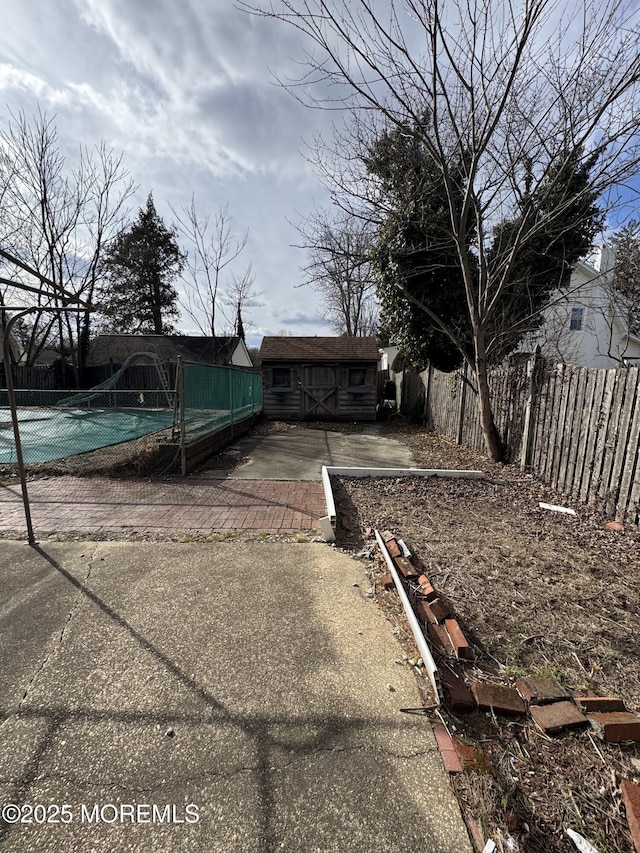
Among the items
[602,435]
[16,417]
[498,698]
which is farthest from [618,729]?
[16,417]

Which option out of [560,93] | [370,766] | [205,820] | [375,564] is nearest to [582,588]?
[375,564]

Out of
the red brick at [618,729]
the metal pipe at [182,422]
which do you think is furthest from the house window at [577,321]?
the red brick at [618,729]

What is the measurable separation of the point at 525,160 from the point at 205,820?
25.4ft

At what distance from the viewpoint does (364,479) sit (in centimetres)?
533

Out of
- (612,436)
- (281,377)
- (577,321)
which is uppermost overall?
(577,321)

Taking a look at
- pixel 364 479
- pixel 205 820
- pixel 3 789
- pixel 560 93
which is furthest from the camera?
pixel 364 479

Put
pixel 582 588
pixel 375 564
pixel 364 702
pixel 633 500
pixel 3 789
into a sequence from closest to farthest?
pixel 3 789 → pixel 364 702 → pixel 582 588 → pixel 375 564 → pixel 633 500

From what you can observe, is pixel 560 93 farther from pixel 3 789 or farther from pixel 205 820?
pixel 3 789

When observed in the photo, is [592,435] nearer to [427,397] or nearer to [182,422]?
[182,422]

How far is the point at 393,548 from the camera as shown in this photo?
3.21 m

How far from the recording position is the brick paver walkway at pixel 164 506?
3994 mm

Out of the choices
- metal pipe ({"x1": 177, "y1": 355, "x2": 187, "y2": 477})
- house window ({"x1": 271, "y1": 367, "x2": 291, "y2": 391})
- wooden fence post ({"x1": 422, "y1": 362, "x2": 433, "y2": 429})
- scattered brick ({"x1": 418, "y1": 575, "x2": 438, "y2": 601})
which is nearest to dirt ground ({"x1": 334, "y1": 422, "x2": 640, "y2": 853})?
scattered brick ({"x1": 418, "y1": 575, "x2": 438, "y2": 601})

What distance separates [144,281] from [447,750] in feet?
97.8

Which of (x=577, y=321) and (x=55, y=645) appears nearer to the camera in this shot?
(x=55, y=645)
